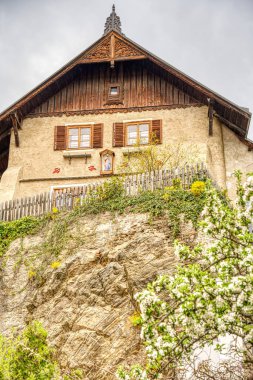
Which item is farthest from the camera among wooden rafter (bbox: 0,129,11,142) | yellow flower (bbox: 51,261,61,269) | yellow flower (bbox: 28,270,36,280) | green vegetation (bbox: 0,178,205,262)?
wooden rafter (bbox: 0,129,11,142)

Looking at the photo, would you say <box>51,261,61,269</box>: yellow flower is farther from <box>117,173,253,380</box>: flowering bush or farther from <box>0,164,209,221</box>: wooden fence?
<box>117,173,253,380</box>: flowering bush

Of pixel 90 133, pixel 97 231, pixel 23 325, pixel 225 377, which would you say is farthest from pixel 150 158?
pixel 225 377

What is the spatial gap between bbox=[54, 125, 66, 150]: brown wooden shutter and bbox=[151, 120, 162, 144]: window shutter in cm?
404

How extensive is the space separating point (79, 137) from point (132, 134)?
2428 mm

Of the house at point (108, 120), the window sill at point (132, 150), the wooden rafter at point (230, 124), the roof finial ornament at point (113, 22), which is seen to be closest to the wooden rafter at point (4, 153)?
the house at point (108, 120)

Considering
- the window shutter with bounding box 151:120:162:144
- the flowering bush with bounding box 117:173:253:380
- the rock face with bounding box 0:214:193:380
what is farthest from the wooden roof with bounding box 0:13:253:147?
the flowering bush with bounding box 117:173:253:380

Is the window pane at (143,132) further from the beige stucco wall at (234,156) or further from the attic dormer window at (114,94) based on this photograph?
the beige stucco wall at (234,156)

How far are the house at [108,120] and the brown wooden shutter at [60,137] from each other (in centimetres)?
4

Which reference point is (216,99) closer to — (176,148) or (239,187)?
(176,148)

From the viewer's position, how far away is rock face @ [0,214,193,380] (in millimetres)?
17641

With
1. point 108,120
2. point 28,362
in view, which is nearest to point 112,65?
point 108,120

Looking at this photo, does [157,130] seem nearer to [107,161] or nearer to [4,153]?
[107,161]

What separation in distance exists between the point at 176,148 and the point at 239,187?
15.1m

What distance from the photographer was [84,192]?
23312 millimetres
